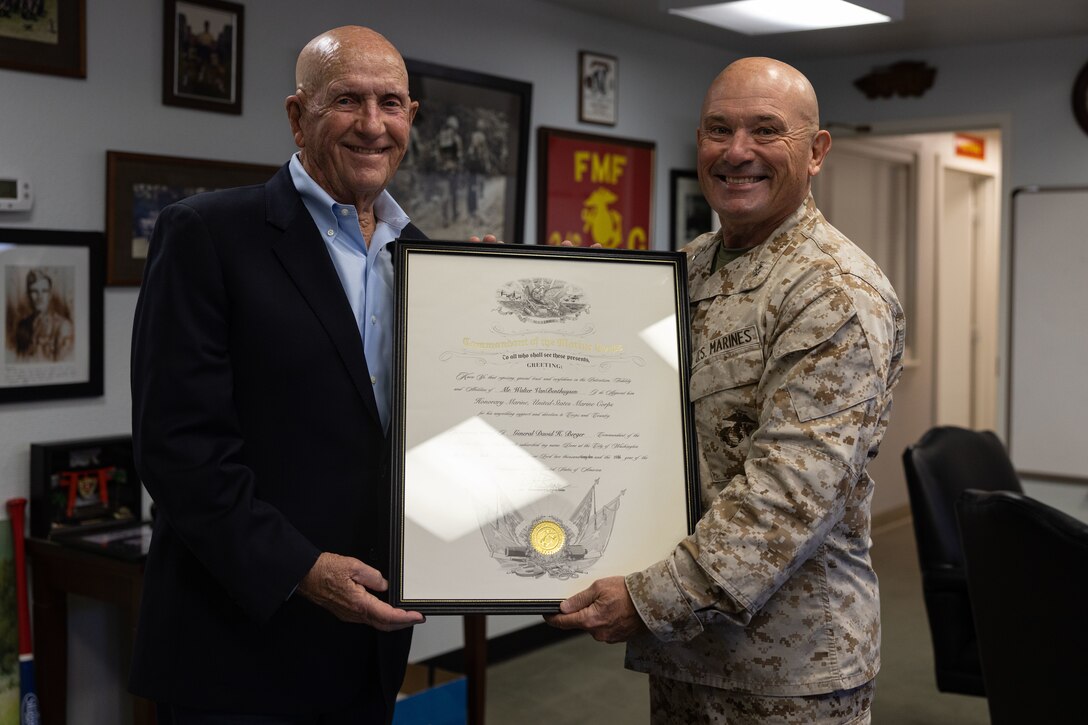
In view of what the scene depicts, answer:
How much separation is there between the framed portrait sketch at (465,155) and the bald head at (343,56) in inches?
83.6

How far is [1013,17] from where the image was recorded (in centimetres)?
472

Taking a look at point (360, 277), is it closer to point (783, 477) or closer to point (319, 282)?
point (319, 282)

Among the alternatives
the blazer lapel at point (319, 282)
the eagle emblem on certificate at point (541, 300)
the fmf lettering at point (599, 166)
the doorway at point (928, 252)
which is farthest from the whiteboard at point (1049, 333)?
the blazer lapel at point (319, 282)

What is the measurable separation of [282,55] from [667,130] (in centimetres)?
218

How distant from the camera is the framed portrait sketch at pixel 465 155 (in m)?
3.98

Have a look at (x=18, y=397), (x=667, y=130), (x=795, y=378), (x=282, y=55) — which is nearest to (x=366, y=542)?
(x=795, y=378)

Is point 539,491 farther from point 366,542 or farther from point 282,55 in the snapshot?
point 282,55

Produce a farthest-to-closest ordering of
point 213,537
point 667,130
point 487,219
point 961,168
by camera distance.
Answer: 1. point 961,168
2. point 667,130
3. point 487,219
4. point 213,537

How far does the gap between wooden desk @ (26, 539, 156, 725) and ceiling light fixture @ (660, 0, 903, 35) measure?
216cm

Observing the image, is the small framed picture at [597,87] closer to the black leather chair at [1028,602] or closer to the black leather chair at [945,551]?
the black leather chair at [945,551]

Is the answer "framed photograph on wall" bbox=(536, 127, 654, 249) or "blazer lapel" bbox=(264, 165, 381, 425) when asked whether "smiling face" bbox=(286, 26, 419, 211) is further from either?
"framed photograph on wall" bbox=(536, 127, 654, 249)

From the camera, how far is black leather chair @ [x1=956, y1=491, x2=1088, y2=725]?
6.30 feet

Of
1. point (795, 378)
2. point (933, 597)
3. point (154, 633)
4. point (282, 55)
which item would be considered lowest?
point (933, 597)

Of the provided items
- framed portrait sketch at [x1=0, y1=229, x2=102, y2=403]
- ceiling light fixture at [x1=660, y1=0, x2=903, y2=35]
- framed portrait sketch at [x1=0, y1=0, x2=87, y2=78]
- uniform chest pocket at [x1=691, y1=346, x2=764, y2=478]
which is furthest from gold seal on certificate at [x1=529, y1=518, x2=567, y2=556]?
framed portrait sketch at [x1=0, y1=0, x2=87, y2=78]
